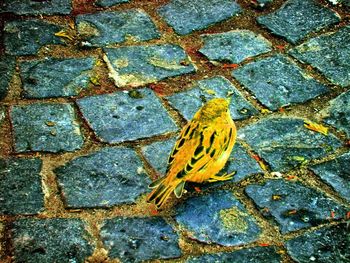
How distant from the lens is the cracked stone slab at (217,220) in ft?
12.3

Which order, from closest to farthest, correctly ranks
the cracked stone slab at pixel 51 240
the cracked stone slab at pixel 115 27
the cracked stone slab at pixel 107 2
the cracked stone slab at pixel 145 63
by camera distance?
the cracked stone slab at pixel 51 240 < the cracked stone slab at pixel 145 63 < the cracked stone slab at pixel 115 27 < the cracked stone slab at pixel 107 2

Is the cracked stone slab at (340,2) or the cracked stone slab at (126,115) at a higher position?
the cracked stone slab at (340,2)

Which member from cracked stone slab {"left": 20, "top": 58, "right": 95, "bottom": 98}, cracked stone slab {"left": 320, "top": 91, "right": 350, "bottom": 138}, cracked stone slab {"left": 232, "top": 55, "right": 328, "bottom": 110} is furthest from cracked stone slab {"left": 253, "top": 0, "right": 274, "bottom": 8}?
cracked stone slab {"left": 20, "top": 58, "right": 95, "bottom": 98}

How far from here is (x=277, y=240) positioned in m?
3.73

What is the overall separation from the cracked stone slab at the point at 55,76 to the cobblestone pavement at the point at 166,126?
12 millimetres

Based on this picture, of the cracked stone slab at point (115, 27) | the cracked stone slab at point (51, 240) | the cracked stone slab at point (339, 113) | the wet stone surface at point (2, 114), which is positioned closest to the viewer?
the cracked stone slab at point (51, 240)

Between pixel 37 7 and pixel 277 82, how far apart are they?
Result: 7.52ft

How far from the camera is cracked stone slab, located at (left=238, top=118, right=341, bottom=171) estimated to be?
4312 millimetres

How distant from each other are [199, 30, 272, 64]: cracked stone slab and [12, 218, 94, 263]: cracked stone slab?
2094 mm

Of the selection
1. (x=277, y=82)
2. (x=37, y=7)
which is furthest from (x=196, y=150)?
(x=37, y=7)

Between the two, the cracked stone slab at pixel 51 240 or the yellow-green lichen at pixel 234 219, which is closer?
the cracked stone slab at pixel 51 240

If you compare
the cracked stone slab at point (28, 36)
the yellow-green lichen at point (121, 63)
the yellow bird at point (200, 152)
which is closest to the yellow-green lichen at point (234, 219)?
the yellow bird at point (200, 152)

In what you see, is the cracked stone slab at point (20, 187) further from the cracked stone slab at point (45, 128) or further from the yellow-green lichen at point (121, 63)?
the yellow-green lichen at point (121, 63)

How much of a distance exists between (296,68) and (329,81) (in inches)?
11.9
